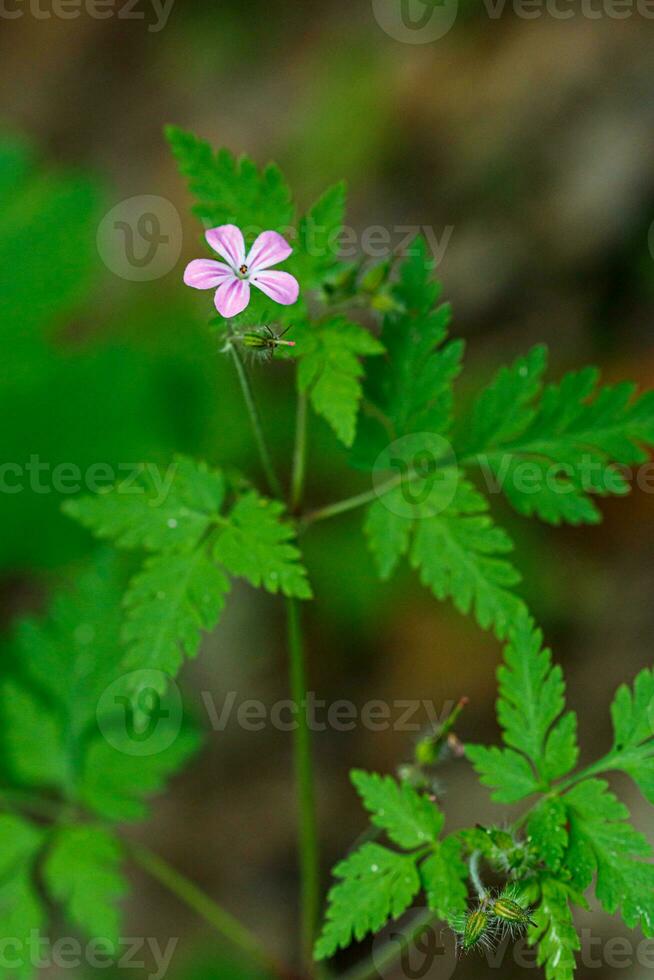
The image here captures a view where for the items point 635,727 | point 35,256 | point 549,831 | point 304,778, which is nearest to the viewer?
point 549,831

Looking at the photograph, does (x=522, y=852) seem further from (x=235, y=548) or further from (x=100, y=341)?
(x=100, y=341)

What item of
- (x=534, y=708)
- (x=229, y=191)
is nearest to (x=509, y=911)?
(x=534, y=708)

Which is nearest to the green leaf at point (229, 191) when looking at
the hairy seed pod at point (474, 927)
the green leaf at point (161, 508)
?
the green leaf at point (161, 508)

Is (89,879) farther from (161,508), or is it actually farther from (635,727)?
(635,727)

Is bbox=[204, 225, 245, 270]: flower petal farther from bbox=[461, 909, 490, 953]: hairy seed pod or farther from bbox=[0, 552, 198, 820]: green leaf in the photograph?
bbox=[461, 909, 490, 953]: hairy seed pod

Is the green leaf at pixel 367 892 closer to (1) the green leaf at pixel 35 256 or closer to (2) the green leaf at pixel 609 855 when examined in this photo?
(2) the green leaf at pixel 609 855

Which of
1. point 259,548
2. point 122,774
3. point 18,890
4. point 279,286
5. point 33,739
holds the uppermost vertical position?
point 279,286
